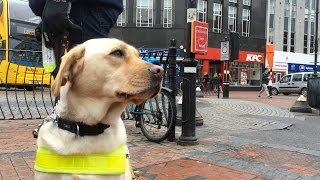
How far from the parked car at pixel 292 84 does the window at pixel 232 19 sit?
923 centimetres

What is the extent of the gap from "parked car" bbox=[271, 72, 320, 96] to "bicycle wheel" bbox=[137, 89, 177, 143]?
2428 cm

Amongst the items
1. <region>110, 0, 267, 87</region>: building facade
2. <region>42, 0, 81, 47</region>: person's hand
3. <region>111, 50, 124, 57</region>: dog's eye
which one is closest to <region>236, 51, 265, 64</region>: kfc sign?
<region>110, 0, 267, 87</region>: building facade

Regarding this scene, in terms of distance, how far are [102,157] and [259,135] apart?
529cm

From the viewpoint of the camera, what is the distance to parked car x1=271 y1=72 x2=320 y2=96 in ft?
95.2

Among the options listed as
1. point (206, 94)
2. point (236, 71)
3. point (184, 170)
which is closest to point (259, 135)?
point (184, 170)

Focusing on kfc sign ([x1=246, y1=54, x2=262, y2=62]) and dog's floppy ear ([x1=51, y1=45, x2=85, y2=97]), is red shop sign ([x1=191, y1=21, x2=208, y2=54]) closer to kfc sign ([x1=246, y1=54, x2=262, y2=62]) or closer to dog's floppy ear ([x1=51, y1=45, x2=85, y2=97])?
dog's floppy ear ([x1=51, y1=45, x2=85, y2=97])

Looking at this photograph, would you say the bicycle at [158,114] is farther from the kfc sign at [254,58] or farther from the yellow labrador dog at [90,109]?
the kfc sign at [254,58]

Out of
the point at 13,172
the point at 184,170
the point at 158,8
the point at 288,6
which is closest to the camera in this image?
the point at 13,172

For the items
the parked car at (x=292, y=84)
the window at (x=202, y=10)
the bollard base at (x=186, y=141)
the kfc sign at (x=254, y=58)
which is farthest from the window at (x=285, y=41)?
the bollard base at (x=186, y=141)

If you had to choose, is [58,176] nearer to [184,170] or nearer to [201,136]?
[184,170]

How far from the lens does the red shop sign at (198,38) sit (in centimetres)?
622

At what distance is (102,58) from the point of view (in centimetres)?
245

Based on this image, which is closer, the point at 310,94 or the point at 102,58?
the point at 102,58

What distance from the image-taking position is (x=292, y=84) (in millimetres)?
29719
